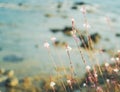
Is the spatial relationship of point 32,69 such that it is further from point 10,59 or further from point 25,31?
point 25,31

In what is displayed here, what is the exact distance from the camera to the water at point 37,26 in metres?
7.10

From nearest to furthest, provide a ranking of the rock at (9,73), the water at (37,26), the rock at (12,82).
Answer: the rock at (12,82) < the rock at (9,73) < the water at (37,26)

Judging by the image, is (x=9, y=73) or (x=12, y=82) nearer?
(x=12, y=82)

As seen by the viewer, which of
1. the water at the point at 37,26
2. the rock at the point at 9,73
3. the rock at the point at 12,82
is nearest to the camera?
the rock at the point at 12,82

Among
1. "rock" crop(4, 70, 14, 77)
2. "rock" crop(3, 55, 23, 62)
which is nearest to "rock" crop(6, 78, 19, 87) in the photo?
"rock" crop(4, 70, 14, 77)

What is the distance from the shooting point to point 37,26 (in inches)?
351

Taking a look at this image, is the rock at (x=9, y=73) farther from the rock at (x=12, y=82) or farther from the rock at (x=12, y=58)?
the rock at (x=12, y=58)

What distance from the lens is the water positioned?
710cm

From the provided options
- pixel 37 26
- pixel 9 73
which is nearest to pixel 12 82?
pixel 9 73

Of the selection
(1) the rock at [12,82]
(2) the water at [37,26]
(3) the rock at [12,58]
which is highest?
(1) the rock at [12,82]

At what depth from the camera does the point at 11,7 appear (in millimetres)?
10305

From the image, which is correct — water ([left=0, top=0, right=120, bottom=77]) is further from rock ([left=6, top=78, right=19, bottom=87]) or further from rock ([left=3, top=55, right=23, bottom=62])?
rock ([left=6, top=78, right=19, bottom=87])

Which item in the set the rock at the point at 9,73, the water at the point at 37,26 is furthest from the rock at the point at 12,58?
the rock at the point at 9,73

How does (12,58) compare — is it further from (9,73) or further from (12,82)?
(12,82)
